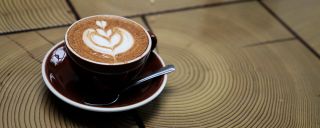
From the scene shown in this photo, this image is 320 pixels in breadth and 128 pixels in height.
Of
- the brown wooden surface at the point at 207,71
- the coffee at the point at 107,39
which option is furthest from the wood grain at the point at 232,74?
the coffee at the point at 107,39

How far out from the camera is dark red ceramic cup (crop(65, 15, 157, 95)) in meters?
0.58

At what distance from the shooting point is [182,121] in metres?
0.65

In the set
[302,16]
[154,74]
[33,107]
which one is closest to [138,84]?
[154,74]

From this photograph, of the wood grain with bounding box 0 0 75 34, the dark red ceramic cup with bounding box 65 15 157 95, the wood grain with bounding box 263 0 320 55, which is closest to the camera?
the dark red ceramic cup with bounding box 65 15 157 95

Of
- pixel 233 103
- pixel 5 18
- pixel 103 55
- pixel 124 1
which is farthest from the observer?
pixel 124 1

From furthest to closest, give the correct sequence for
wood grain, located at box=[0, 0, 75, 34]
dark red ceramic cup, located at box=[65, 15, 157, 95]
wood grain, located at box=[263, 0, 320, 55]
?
wood grain, located at box=[263, 0, 320, 55] → wood grain, located at box=[0, 0, 75, 34] → dark red ceramic cup, located at box=[65, 15, 157, 95]

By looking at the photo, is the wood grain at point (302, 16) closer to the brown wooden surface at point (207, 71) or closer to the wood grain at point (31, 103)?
the brown wooden surface at point (207, 71)

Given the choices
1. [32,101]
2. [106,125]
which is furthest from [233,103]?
[32,101]

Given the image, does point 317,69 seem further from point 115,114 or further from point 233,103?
point 115,114

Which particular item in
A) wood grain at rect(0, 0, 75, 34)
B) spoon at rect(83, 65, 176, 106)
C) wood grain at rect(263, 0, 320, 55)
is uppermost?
wood grain at rect(0, 0, 75, 34)

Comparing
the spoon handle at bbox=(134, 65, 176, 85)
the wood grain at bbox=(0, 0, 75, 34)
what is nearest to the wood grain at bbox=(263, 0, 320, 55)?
the spoon handle at bbox=(134, 65, 176, 85)

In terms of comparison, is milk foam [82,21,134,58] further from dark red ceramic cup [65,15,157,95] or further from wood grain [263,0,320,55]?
wood grain [263,0,320,55]

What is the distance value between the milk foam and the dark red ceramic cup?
0.09 ft

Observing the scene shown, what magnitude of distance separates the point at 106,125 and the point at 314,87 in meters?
0.40
